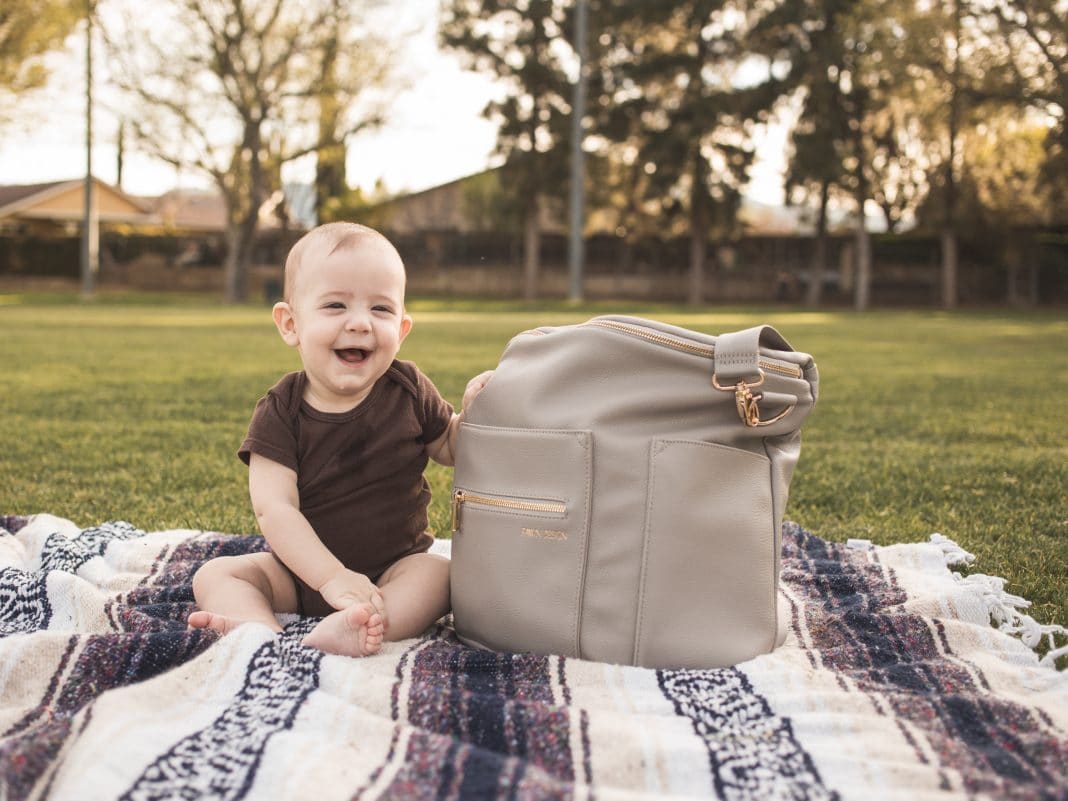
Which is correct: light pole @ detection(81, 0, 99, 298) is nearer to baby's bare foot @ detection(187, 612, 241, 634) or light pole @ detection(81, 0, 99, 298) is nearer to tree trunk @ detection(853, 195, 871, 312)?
tree trunk @ detection(853, 195, 871, 312)

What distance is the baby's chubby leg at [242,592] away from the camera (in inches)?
85.9

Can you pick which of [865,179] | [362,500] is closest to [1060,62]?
[865,179]

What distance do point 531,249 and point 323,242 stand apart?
30044 mm

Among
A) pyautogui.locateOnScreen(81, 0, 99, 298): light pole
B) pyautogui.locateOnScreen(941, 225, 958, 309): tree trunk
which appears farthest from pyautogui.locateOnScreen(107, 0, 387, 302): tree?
pyautogui.locateOnScreen(941, 225, 958, 309): tree trunk

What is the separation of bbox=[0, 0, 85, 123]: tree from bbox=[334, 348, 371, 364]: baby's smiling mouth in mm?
25618

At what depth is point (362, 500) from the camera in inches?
97.1

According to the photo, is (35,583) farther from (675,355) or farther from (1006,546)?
(1006,546)

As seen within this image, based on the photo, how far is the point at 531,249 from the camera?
32094 millimetres

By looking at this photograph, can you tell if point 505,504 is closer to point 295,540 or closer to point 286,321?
point 295,540

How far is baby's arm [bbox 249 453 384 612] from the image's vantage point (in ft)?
7.38

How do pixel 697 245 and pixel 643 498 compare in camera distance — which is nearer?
pixel 643 498

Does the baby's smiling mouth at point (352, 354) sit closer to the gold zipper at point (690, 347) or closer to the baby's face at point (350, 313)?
the baby's face at point (350, 313)

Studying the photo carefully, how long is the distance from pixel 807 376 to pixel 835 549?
97cm

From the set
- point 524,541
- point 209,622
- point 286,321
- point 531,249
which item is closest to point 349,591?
point 209,622
